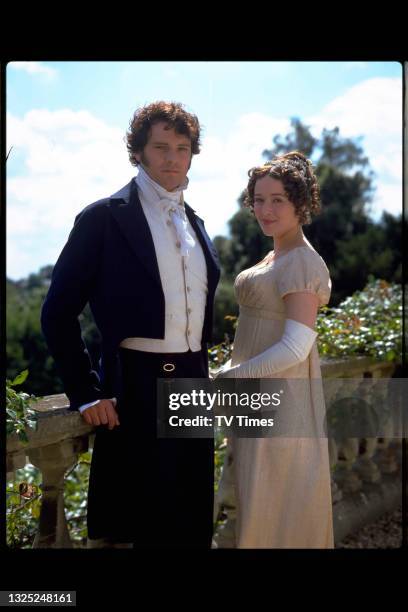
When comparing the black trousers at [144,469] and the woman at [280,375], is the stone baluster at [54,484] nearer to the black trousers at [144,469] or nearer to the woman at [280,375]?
the black trousers at [144,469]

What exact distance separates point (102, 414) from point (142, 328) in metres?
0.30

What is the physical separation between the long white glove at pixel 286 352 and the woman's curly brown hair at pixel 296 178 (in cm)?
39

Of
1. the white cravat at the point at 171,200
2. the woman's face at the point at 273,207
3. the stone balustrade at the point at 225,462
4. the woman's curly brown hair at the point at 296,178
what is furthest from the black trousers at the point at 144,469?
the woman's curly brown hair at the point at 296,178

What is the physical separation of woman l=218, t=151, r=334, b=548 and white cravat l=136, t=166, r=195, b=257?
229mm

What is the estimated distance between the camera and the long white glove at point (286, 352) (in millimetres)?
2145

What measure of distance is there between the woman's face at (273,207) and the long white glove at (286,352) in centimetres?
33

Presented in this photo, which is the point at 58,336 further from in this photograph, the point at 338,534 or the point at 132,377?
the point at 338,534

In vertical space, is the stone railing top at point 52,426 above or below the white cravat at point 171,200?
below

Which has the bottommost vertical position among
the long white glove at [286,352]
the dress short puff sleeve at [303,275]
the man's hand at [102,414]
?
the man's hand at [102,414]

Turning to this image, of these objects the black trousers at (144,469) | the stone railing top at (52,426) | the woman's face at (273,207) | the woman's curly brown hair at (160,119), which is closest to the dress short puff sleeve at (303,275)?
the woman's face at (273,207)

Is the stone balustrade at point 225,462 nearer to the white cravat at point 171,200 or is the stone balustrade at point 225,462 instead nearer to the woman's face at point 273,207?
the white cravat at point 171,200

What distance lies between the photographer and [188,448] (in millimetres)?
2289

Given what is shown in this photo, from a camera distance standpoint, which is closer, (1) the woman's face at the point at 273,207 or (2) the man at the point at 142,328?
(2) the man at the point at 142,328
